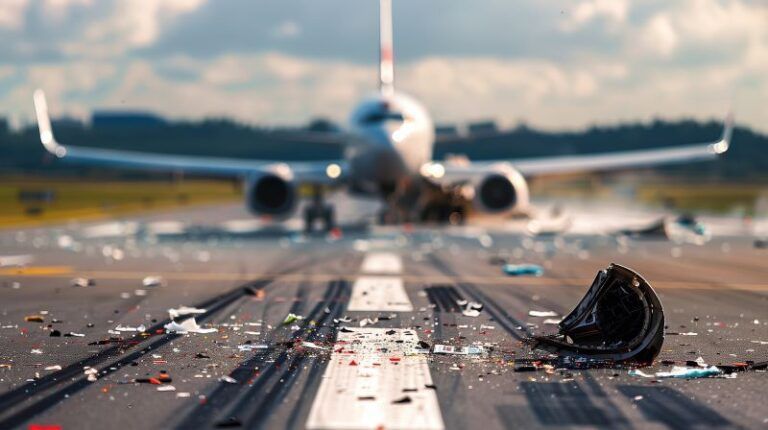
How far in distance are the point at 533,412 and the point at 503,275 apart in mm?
10299

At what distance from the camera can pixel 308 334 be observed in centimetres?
917

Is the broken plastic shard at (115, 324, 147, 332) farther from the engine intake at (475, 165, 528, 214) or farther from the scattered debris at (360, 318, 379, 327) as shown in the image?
the engine intake at (475, 165, 528, 214)

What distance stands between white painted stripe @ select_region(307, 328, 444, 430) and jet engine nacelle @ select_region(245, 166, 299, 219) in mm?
20943

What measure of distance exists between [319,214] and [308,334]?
72.5 ft

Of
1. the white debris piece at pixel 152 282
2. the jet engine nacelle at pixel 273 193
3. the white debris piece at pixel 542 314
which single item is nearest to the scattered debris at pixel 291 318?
the white debris piece at pixel 542 314

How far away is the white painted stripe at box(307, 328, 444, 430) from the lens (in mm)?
5530

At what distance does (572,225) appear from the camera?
3406 centimetres

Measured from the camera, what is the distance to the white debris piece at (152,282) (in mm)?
14047

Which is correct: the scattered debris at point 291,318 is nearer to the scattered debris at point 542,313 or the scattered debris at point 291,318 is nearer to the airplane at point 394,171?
the scattered debris at point 542,313

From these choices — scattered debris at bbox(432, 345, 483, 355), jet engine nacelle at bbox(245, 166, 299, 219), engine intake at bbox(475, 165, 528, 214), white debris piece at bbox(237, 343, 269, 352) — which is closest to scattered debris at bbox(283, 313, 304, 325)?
white debris piece at bbox(237, 343, 269, 352)

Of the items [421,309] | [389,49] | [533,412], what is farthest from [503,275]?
[389,49]

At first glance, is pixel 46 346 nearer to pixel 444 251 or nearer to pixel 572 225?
pixel 444 251

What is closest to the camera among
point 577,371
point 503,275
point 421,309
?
point 577,371

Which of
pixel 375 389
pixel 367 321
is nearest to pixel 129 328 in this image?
pixel 367 321
